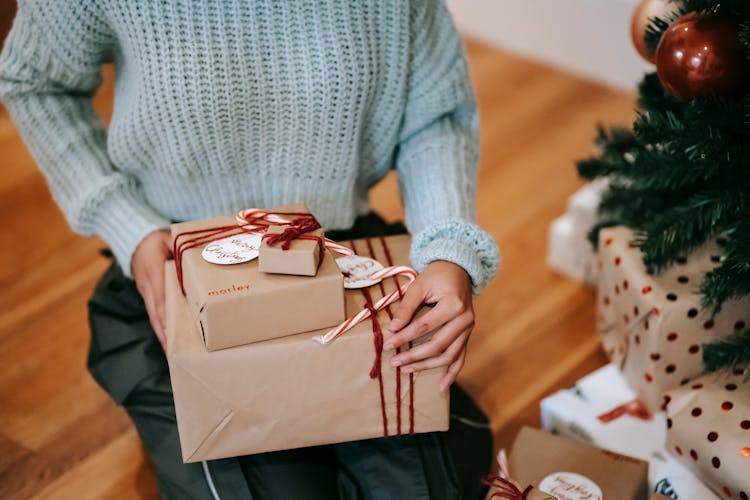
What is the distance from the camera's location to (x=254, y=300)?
81cm

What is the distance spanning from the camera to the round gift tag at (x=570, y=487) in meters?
1.07

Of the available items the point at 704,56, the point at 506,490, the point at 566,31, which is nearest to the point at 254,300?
the point at 506,490

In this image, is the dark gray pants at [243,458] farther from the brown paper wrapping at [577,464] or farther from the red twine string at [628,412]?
the red twine string at [628,412]

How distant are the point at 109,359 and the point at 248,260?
376mm

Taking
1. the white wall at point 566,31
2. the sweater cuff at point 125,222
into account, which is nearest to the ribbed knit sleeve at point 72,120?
the sweater cuff at point 125,222

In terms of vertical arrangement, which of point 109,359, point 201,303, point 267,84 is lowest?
point 109,359

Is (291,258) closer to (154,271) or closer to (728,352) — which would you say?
(154,271)

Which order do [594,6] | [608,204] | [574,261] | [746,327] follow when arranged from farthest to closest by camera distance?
[594,6], [574,261], [608,204], [746,327]

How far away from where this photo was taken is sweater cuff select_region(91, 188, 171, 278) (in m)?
1.04

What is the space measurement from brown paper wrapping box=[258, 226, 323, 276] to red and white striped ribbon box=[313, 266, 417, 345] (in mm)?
67

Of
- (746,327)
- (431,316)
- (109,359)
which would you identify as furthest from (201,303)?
(746,327)

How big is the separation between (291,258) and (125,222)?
0.34 m

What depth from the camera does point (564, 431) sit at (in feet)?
4.33

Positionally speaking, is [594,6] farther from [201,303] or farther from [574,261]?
[201,303]
